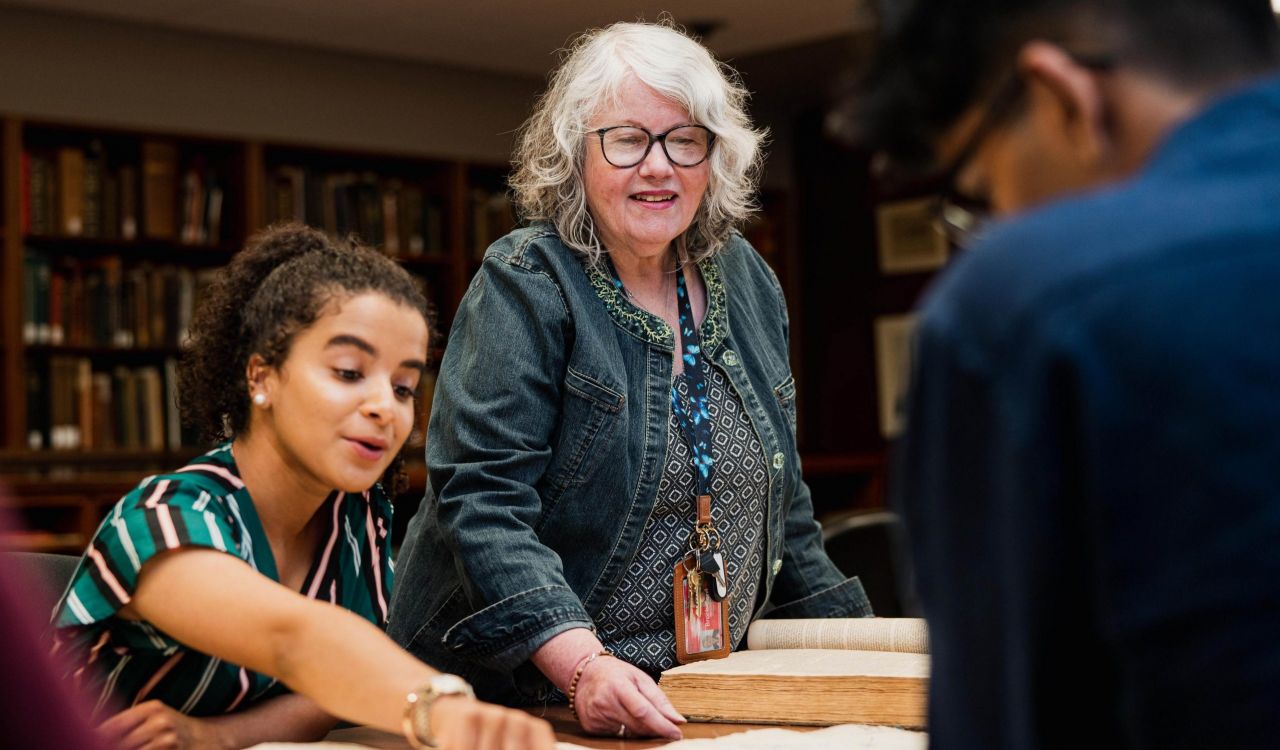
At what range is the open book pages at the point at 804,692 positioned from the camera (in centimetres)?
138

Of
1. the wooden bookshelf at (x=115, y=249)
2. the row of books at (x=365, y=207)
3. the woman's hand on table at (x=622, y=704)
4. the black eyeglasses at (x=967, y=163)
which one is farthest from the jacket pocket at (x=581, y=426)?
the row of books at (x=365, y=207)

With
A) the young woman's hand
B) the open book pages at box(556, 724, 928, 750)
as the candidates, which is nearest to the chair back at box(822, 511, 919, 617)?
the open book pages at box(556, 724, 928, 750)

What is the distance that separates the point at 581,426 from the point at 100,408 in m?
5.25

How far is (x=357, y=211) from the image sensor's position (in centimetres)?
714

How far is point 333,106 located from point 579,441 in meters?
6.04

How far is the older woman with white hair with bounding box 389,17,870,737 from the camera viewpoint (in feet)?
5.35

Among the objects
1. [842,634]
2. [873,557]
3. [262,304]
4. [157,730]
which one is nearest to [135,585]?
[157,730]

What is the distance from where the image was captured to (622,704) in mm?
1431

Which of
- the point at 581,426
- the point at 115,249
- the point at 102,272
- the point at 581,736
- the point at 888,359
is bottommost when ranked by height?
the point at 581,736

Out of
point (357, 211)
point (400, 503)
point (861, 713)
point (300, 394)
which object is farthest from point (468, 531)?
point (357, 211)

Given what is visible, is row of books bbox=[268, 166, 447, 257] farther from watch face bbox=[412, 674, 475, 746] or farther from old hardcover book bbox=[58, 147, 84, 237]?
watch face bbox=[412, 674, 475, 746]

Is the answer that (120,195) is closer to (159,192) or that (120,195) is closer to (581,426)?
(159,192)

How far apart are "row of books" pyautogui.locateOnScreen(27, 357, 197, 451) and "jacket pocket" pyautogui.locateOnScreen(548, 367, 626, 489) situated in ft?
16.3

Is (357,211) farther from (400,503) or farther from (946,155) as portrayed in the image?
(946,155)
